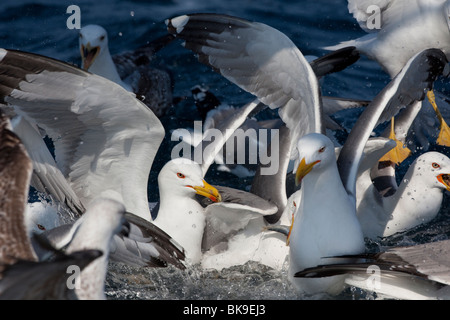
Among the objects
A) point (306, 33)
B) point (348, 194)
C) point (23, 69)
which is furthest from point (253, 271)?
point (306, 33)

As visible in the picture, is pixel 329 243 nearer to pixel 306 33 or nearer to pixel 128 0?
pixel 306 33

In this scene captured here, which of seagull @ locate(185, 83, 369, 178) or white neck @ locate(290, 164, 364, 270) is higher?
white neck @ locate(290, 164, 364, 270)

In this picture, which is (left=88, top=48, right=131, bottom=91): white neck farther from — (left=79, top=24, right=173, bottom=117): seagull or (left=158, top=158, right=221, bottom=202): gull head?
(left=158, top=158, right=221, bottom=202): gull head

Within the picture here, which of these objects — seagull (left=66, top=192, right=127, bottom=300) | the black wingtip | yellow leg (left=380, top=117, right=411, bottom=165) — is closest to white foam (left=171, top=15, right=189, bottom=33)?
the black wingtip

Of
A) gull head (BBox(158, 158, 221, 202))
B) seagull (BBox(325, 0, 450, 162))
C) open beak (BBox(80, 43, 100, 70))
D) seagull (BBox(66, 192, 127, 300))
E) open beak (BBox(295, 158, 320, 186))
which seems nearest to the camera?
seagull (BBox(66, 192, 127, 300))

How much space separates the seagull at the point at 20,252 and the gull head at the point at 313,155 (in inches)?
51.4

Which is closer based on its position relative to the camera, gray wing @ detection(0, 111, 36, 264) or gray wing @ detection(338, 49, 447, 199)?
gray wing @ detection(0, 111, 36, 264)

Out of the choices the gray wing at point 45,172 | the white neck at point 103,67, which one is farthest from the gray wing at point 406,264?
the white neck at point 103,67

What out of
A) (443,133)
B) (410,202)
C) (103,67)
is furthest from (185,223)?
(443,133)

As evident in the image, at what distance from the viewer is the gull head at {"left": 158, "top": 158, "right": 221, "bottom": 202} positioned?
5.41 metres

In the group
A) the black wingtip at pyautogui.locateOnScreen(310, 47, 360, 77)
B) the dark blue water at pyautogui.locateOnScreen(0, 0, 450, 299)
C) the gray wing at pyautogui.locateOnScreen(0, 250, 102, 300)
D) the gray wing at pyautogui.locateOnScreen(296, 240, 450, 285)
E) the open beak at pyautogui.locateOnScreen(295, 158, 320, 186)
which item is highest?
the gray wing at pyautogui.locateOnScreen(0, 250, 102, 300)

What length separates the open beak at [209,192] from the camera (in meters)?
5.33

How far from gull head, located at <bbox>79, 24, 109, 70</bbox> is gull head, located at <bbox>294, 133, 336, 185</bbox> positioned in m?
3.06

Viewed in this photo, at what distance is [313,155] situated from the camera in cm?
454
